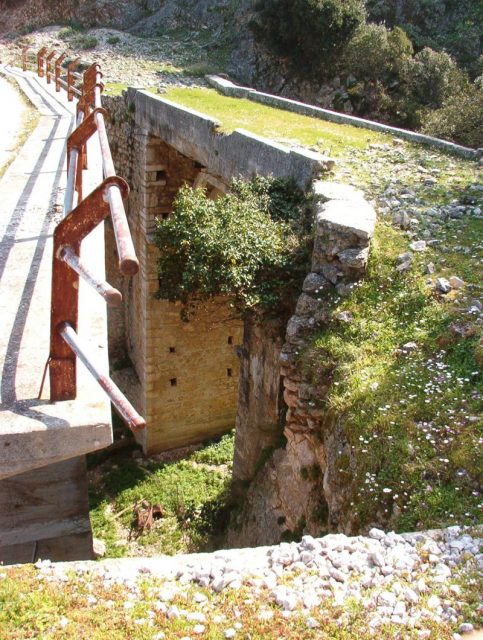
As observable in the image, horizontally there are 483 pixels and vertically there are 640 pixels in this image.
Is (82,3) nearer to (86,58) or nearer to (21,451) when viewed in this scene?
(86,58)

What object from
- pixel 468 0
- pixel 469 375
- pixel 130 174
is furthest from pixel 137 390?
pixel 468 0

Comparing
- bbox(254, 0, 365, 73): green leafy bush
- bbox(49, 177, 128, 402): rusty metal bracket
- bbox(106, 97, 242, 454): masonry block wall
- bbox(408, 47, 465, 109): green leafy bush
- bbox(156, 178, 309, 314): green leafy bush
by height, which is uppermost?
bbox(254, 0, 365, 73): green leafy bush

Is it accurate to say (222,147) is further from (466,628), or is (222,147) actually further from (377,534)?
(466,628)

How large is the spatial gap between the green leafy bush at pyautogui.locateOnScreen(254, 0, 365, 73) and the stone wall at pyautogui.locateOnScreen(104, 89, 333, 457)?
9168 mm

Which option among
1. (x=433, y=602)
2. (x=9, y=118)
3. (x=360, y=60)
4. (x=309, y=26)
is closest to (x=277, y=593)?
(x=433, y=602)

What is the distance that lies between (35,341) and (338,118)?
31.3 feet

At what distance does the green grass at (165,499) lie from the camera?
9.66 metres

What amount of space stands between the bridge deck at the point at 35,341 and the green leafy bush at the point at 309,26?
50.5ft

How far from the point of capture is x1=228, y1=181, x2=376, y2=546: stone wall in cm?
468

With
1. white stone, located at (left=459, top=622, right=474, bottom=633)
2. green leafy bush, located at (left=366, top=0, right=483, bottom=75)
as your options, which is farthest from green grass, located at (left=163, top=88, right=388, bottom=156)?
green leafy bush, located at (left=366, top=0, right=483, bottom=75)

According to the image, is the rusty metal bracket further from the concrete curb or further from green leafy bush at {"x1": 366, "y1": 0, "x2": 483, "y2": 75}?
green leafy bush at {"x1": 366, "y1": 0, "x2": 483, "y2": 75}

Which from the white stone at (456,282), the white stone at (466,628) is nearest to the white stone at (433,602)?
the white stone at (466,628)

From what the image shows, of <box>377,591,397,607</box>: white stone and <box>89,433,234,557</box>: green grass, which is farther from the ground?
<box>377,591,397,607</box>: white stone

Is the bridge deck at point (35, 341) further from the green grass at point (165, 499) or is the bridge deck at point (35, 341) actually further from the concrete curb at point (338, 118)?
the concrete curb at point (338, 118)
